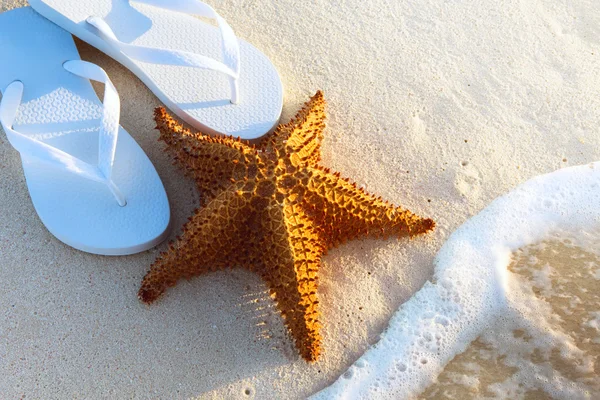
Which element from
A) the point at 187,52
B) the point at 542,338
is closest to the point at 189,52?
the point at 187,52

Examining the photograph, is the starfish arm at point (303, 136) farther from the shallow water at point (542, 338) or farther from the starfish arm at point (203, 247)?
the shallow water at point (542, 338)

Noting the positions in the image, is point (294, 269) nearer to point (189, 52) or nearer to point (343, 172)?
point (343, 172)

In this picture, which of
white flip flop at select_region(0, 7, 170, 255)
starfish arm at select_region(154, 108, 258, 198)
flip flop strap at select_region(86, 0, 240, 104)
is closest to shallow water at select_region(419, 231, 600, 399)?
starfish arm at select_region(154, 108, 258, 198)

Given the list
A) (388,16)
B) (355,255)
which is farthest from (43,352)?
(388,16)

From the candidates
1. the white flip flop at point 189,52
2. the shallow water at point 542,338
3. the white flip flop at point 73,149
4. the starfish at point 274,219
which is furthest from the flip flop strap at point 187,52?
the shallow water at point 542,338

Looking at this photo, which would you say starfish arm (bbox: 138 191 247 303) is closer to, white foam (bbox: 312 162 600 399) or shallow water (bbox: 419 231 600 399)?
white foam (bbox: 312 162 600 399)

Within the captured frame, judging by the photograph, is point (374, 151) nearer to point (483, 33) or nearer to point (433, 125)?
point (433, 125)
